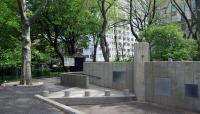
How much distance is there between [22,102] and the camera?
1505 cm

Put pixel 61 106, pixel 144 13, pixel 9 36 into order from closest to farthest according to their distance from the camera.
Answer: pixel 61 106, pixel 9 36, pixel 144 13

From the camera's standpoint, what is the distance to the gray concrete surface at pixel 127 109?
49.6 feet

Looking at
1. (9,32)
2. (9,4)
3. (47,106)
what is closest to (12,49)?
(9,32)

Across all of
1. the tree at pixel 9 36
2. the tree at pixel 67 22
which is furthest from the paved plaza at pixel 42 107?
the tree at pixel 67 22

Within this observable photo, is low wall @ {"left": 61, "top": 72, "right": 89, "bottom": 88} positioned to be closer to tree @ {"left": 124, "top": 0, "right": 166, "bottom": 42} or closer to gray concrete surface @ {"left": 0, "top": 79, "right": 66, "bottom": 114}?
gray concrete surface @ {"left": 0, "top": 79, "right": 66, "bottom": 114}

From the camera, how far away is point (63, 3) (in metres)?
34.3

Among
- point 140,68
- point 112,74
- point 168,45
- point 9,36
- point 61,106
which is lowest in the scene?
point 61,106

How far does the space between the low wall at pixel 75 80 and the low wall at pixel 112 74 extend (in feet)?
5.08

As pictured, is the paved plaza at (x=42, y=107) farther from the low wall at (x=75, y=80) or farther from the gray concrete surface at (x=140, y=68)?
the low wall at (x=75, y=80)

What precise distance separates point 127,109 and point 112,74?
20.0 feet

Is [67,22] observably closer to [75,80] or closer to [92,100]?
[75,80]

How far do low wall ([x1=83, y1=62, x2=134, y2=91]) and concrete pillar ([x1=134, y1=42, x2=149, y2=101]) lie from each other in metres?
0.96

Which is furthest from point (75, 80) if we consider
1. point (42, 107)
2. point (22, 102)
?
point (42, 107)

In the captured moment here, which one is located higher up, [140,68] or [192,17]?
[192,17]
